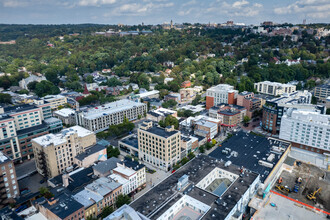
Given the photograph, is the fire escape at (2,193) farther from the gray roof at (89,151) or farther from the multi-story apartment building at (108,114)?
the multi-story apartment building at (108,114)

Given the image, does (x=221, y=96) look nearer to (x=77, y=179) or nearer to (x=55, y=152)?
(x=77, y=179)

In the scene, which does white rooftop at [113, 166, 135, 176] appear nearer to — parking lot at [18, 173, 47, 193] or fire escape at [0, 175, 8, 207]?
parking lot at [18, 173, 47, 193]

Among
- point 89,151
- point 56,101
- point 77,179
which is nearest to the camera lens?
point 77,179

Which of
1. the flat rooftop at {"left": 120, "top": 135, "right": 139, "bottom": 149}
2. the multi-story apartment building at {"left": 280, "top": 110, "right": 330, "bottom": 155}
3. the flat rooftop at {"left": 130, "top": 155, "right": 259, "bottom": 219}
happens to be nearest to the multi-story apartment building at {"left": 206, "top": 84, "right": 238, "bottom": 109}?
the multi-story apartment building at {"left": 280, "top": 110, "right": 330, "bottom": 155}

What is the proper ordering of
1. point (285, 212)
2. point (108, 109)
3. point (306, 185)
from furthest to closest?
point (108, 109) → point (306, 185) → point (285, 212)

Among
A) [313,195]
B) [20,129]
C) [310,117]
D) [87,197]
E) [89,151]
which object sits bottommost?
[313,195]

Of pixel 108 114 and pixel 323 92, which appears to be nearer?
pixel 108 114

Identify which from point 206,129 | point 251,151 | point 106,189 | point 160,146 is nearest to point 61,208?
point 106,189
